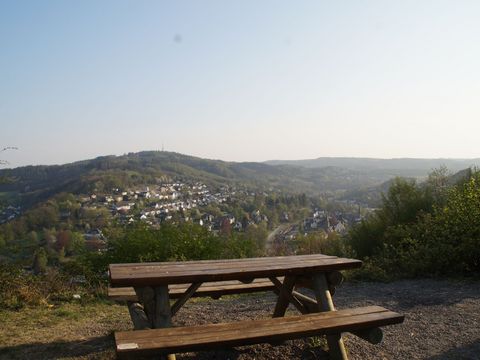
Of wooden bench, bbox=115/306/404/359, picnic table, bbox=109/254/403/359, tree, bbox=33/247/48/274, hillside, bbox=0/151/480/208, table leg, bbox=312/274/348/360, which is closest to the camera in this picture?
wooden bench, bbox=115/306/404/359

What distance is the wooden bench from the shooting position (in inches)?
96.6

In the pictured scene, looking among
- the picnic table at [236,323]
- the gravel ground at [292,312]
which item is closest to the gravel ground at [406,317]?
the gravel ground at [292,312]

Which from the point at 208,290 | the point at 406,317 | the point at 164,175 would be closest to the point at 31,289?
the point at 208,290

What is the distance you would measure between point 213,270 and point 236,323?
0.53 m

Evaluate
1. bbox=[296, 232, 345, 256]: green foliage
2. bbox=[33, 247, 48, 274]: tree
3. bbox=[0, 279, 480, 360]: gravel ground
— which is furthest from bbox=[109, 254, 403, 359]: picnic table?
bbox=[296, 232, 345, 256]: green foliage

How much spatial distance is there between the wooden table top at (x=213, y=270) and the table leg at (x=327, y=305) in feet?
0.49

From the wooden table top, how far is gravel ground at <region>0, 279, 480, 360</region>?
680 millimetres

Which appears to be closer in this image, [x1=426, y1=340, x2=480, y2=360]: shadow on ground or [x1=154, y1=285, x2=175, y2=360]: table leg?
[x1=154, y1=285, x2=175, y2=360]: table leg

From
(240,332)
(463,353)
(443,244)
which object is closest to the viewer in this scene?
(240,332)

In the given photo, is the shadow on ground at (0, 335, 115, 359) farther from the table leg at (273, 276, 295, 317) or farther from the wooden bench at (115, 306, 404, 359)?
the table leg at (273, 276, 295, 317)

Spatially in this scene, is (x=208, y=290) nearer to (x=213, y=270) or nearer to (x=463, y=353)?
(x=213, y=270)

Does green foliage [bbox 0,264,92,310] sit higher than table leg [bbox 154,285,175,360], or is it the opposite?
table leg [bbox 154,285,175,360]

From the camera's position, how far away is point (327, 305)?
3648 millimetres

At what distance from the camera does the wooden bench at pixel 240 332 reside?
2453 millimetres
